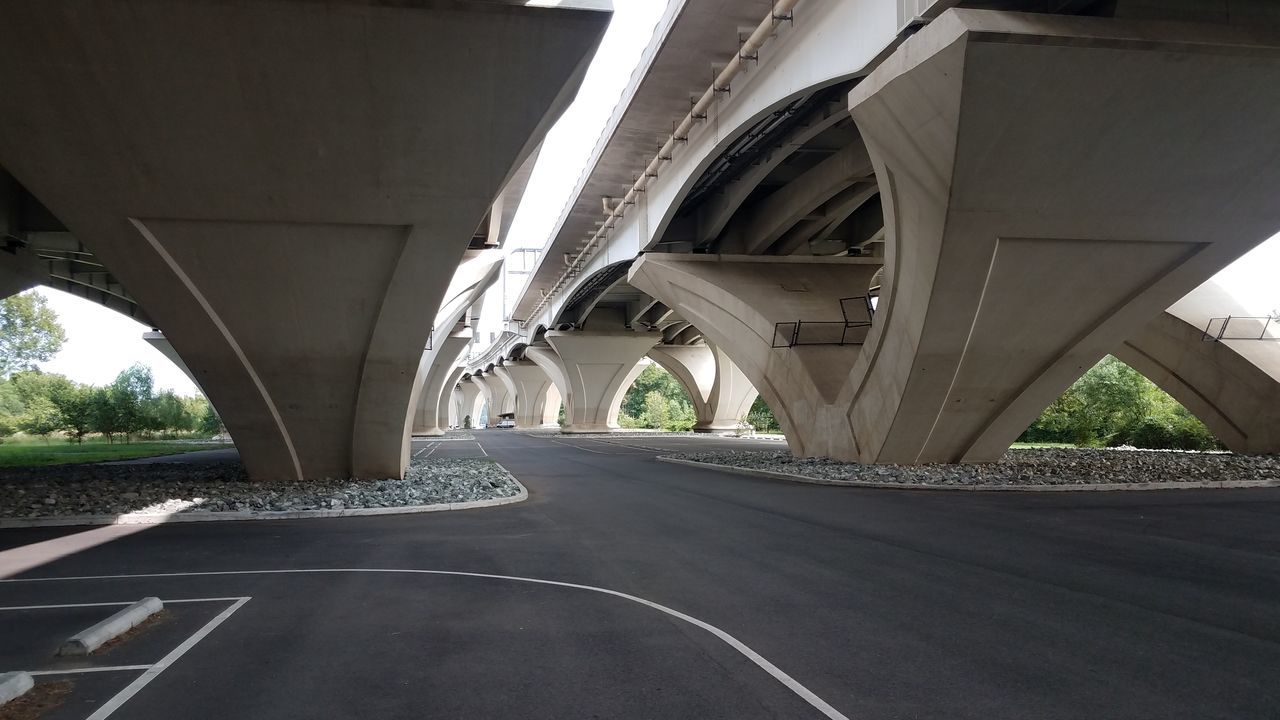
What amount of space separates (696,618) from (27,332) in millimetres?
82409

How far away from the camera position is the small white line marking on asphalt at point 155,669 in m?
4.59

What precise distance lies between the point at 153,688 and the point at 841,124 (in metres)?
19.3

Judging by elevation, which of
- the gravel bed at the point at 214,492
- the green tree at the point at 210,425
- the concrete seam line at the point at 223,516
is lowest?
the concrete seam line at the point at 223,516

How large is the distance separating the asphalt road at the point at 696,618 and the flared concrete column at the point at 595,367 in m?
47.1

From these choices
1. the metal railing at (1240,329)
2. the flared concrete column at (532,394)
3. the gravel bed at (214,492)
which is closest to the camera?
the gravel bed at (214,492)

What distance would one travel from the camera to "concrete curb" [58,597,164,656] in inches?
220

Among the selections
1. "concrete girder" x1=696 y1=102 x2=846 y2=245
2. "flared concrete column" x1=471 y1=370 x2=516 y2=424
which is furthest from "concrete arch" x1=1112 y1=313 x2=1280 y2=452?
"flared concrete column" x1=471 y1=370 x2=516 y2=424

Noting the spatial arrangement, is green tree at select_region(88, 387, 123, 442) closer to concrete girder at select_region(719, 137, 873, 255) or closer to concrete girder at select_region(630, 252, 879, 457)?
concrete girder at select_region(630, 252, 879, 457)

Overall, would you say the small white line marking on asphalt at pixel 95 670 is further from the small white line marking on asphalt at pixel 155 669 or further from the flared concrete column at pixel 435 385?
the flared concrete column at pixel 435 385

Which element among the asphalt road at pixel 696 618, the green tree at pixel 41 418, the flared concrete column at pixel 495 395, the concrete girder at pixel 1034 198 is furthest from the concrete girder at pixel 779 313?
the flared concrete column at pixel 495 395

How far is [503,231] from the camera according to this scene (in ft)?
88.2

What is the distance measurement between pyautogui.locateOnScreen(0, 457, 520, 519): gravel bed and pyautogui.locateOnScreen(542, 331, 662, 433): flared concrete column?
3695 centimetres

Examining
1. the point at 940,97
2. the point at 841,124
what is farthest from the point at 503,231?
the point at 940,97

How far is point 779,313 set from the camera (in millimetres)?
25266
